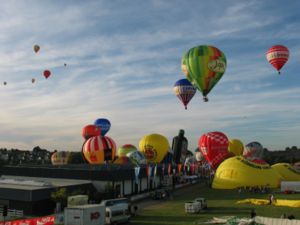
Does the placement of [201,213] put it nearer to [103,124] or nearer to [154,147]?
[154,147]

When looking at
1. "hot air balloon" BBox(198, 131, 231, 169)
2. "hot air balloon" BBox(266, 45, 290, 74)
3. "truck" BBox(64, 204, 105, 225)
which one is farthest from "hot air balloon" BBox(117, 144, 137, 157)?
"truck" BBox(64, 204, 105, 225)

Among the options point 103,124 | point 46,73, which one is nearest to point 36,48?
point 46,73

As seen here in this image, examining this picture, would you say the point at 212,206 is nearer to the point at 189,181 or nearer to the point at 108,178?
the point at 108,178

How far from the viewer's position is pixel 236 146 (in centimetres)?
9875

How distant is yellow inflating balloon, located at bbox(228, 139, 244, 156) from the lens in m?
97.1

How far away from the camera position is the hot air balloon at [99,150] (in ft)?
180

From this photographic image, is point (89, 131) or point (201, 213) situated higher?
point (89, 131)

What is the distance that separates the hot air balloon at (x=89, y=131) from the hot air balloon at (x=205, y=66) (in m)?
32.0

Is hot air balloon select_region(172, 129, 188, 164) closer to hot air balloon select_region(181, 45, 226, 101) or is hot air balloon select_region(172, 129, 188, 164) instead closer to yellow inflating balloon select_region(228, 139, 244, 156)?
yellow inflating balloon select_region(228, 139, 244, 156)

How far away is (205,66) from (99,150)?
17.5 m

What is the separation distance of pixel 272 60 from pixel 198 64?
48.7 feet

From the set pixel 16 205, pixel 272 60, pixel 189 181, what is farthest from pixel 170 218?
pixel 189 181

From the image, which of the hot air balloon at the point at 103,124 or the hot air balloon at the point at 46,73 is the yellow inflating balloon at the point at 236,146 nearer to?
the hot air balloon at the point at 103,124

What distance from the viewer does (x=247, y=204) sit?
43.7 metres
